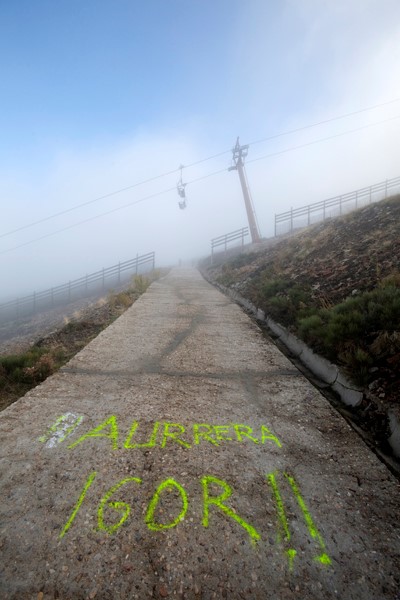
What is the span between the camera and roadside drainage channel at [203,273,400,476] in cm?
277

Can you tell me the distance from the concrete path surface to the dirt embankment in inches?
25.8

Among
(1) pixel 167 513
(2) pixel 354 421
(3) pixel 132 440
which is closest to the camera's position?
(1) pixel 167 513

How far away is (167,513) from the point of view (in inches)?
83.1

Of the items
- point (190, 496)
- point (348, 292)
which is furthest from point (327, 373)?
point (190, 496)

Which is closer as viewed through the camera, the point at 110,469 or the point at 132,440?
the point at 110,469

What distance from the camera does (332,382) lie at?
4023mm

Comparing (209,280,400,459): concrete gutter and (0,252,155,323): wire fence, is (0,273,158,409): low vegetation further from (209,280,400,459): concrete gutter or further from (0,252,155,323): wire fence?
(0,252,155,323): wire fence

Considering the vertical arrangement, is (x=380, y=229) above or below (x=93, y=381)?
above

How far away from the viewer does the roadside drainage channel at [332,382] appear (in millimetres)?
2771

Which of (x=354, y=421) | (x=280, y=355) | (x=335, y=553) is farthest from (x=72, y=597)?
(x=280, y=355)

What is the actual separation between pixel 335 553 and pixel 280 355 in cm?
335

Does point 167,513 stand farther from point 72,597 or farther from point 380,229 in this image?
point 380,229

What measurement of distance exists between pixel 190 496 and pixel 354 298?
4.60 m

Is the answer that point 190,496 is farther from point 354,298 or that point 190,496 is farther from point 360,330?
point 354,298
